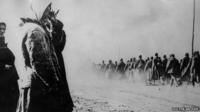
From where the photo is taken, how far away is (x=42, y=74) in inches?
195

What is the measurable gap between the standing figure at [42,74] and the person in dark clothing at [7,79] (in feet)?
4.63

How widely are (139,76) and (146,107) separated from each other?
51.3 feet

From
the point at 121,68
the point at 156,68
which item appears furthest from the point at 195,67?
the point at 121,68

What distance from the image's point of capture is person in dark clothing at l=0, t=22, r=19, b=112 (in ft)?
20.9

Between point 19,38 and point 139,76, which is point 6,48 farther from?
point 139,76

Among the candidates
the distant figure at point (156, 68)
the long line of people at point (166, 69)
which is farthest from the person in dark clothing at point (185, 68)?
the distant figure at point (156, 68)

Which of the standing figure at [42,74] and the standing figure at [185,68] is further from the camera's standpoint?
the standing figure at [185,68]

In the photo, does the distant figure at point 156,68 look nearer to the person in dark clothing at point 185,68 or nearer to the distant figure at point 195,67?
the person in dark clothing at point 185,68

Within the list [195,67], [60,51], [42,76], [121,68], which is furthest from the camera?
[121,68]

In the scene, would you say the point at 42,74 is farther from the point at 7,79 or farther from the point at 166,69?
the point at 166,69

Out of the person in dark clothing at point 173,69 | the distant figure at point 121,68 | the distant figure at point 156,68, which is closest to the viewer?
the person in dark clothing at point 173,69

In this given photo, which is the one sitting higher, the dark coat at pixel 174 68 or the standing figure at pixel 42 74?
the dark coat at pixel 174 68

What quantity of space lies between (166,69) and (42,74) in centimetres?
1724

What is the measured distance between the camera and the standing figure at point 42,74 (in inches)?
193
